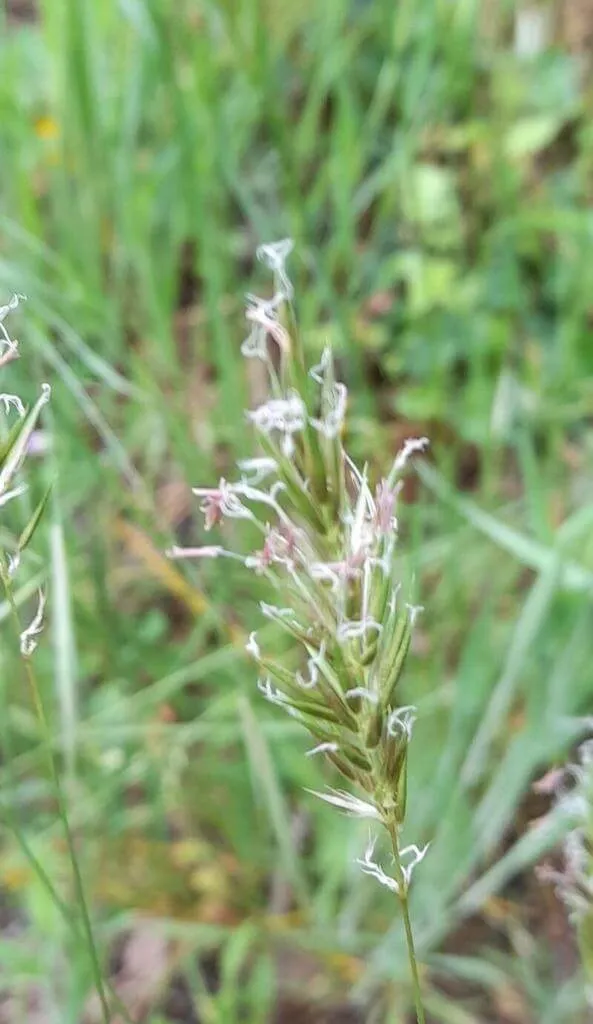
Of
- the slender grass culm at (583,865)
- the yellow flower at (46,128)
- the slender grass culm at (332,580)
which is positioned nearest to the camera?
the slender grass culm at (332,580)

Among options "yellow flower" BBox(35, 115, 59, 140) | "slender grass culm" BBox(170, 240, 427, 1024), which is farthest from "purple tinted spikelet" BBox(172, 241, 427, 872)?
"yellow flower" BBox(35, 115, 59, 140)

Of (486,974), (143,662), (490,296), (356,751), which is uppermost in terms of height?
(490,296)

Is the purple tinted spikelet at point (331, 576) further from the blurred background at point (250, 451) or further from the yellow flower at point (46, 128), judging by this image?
the yellow flower at point (46, 128)

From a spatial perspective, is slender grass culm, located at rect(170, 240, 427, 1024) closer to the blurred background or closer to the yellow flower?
the blurred background

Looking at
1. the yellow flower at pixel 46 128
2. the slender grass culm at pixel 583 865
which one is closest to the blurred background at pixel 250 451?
the yellow flower at pixel 46 128

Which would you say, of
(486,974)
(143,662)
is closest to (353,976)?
(486,974)

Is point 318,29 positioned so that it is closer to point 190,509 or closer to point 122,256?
point 122,256
